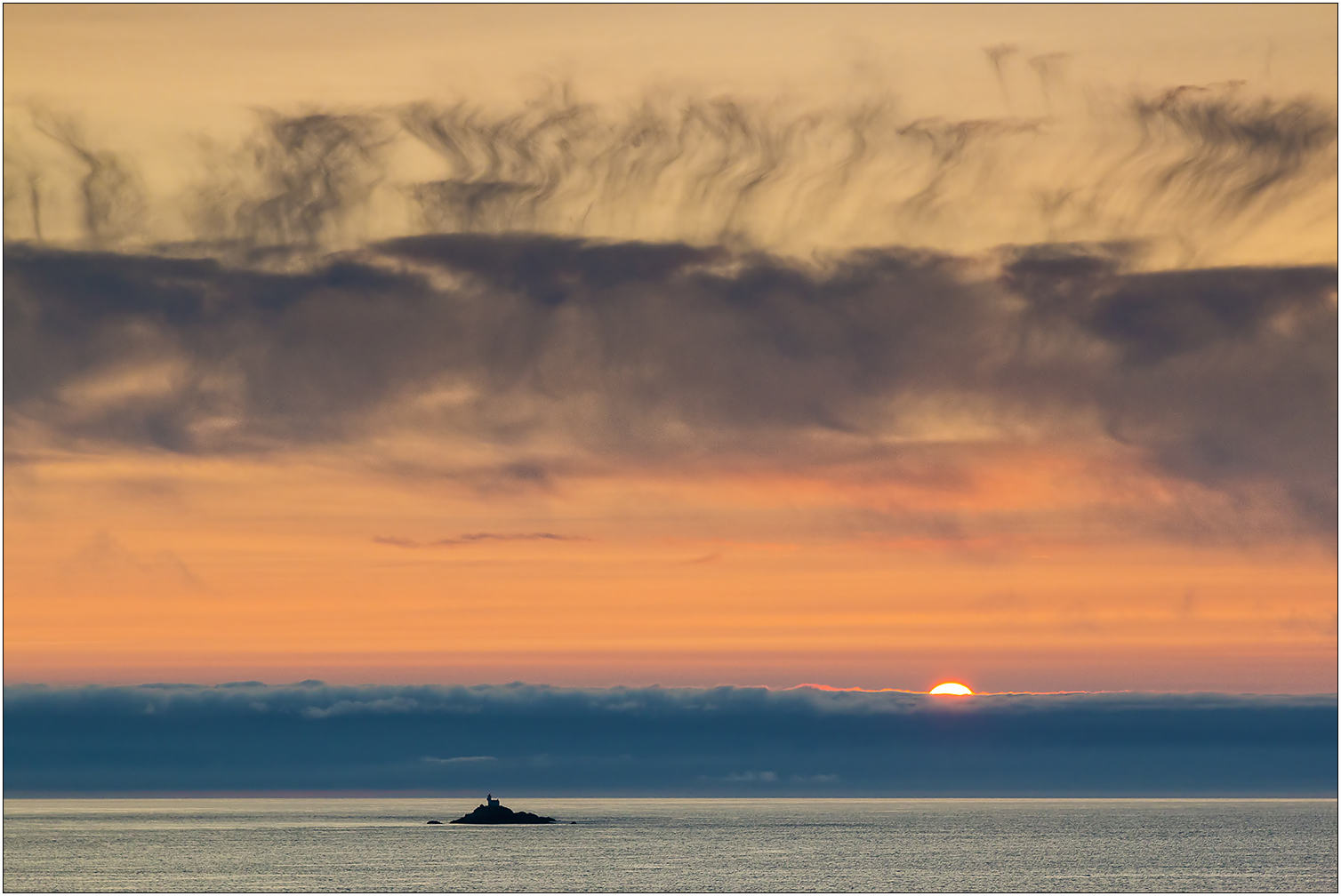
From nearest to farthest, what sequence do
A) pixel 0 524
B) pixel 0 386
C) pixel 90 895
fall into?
pixel 0 524 < pixel 0 386 < pixel 90 895

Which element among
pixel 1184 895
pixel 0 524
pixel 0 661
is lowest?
pixel 1184 895

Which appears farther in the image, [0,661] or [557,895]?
[557,895]

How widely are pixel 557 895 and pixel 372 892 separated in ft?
88.0

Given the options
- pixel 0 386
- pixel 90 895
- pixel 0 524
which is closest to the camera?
pixel 0 524

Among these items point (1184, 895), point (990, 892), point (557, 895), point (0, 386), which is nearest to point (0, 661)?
point (0, 386)

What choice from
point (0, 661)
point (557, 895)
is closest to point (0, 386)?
point (0, 661)

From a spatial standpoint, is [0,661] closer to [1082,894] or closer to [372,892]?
[372,892]

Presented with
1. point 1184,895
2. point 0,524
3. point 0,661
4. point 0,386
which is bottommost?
point 1184,895

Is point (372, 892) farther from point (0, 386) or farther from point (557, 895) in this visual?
point (0, 386)

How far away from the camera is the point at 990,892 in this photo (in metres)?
198

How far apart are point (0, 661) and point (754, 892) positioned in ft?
558

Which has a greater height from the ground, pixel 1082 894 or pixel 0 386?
pixel 0 386

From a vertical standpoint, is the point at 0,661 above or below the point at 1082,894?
above

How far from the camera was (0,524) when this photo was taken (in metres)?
39.9
